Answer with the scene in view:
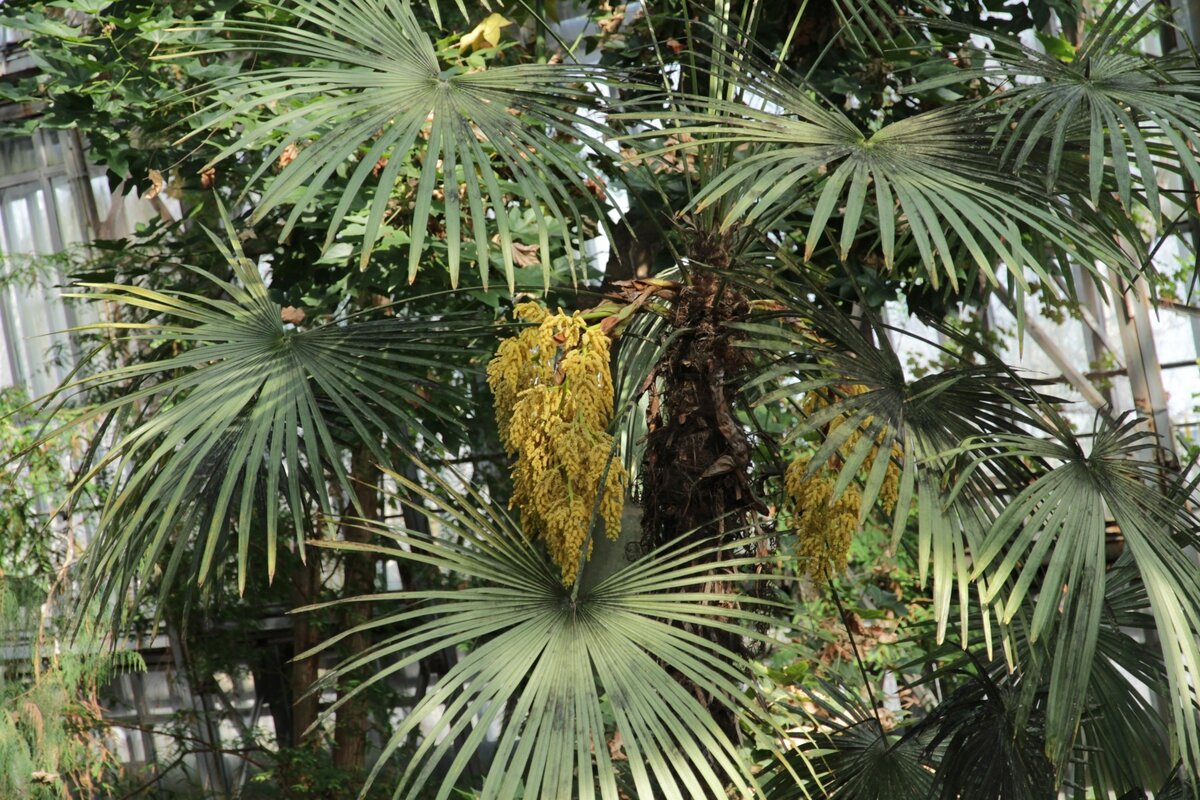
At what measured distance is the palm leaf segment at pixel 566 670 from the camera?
5.73ft

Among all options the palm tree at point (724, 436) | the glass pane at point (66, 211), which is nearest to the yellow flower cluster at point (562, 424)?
the palm tree at point (724, 436)

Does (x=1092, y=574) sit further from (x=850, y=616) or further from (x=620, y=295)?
(x=850, y=616)

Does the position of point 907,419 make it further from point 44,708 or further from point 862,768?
point 44,708

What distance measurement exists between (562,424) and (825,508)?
1.47ft

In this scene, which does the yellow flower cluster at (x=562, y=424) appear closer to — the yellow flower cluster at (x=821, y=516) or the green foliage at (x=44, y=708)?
the yellow flower cluster at (x=821, y=516)

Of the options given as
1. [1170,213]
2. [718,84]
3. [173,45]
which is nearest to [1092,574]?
[718,84]

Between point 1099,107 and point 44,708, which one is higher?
point 1099,107

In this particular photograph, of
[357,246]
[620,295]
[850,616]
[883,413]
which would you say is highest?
[357,246]

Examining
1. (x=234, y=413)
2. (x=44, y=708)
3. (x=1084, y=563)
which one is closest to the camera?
(x=1084, y=563)

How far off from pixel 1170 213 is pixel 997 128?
3185mm

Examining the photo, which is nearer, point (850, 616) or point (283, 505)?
point (850, 616)

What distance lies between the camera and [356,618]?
400 centimetres

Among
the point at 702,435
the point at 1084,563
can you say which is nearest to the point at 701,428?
the point at 702,435

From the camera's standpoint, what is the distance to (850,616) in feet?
11.6
